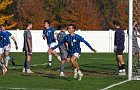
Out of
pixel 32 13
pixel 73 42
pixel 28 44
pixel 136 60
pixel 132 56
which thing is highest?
pixel 73 42

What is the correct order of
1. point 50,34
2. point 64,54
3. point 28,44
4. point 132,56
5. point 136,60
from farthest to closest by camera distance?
point 50,34 < point 28,44 < point 64,54 < point 136,60 < point 132,56

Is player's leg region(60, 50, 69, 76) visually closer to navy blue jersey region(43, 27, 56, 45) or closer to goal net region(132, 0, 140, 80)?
goal net region(132, 0, 140, 80)

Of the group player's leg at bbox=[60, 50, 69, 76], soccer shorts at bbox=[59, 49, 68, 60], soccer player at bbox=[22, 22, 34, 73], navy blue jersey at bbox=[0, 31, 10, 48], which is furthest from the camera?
navy blue jersey at bbox=[0, 31, 10, 48]

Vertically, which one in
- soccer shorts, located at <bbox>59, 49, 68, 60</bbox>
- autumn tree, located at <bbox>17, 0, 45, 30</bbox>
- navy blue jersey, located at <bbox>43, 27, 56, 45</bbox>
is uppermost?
navy blue jersey, located at <bbox>43, 27, 56, 45</bbox>

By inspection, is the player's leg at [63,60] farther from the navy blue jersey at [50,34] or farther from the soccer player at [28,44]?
the navy blue jersey at [50,34]

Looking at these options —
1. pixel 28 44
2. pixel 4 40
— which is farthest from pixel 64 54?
pixel 4 40

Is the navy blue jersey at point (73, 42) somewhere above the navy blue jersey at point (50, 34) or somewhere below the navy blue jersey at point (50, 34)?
above

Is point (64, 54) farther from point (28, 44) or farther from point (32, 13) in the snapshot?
point (32, 13)

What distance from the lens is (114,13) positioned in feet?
190

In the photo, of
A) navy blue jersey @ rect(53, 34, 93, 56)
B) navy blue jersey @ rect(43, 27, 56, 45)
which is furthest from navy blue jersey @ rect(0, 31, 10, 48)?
navy blue jersey @ rect(53, 34, 93, 56)

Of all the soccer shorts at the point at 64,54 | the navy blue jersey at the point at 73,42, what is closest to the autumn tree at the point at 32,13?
the soccer shorts at the point at 64,54

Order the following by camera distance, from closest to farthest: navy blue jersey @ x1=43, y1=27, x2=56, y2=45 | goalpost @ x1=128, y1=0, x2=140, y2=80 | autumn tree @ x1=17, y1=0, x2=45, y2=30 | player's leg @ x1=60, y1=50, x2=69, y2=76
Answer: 1. goalpost @ x1=128, y1=0, x2=140, y2=80
2. player's leg @ x1=60, y1=50, x2=69, y2=76
3. navy blue jersey @ x1=43, y1=27, x2=56, y2=45
4. autumn tree @ x1=17, y1=0, x2=45, y2=30

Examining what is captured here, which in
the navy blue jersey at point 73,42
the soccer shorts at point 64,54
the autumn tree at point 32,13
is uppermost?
the navy blue jersey at point 73,42

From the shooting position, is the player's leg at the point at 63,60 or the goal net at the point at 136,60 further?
the player's leg at the point at 63,60
